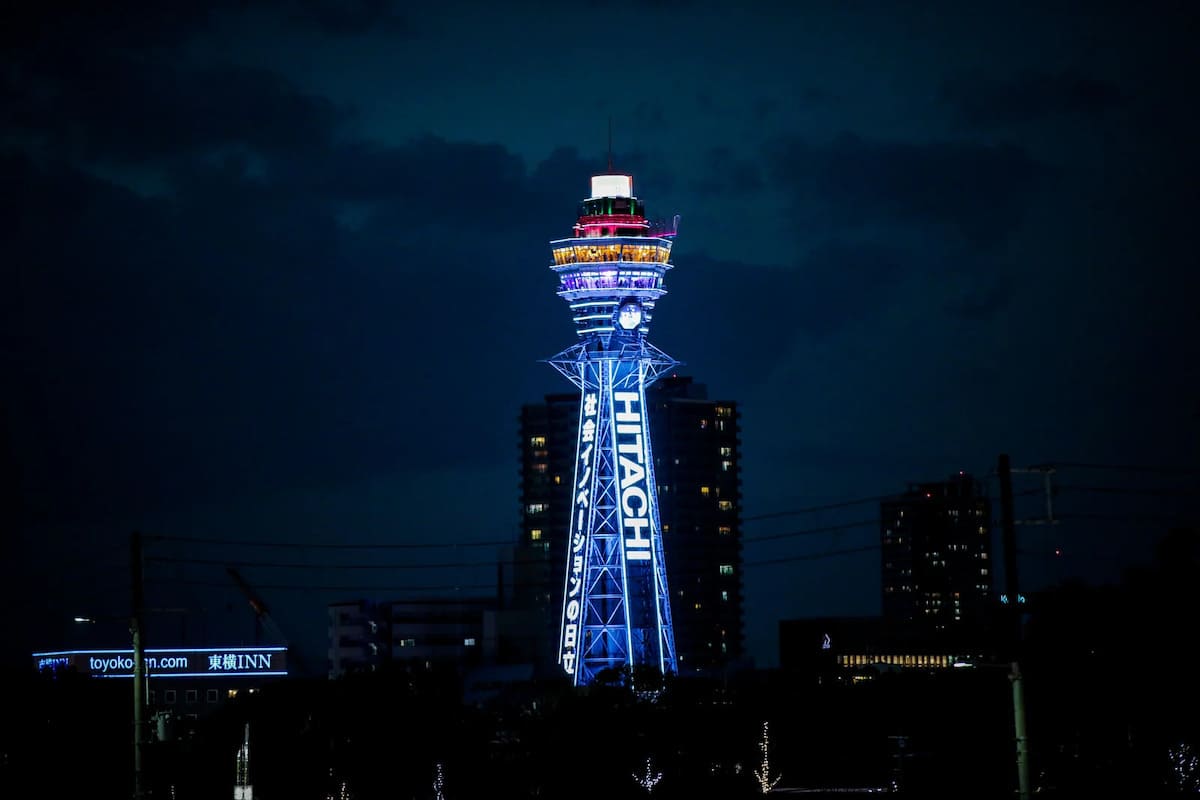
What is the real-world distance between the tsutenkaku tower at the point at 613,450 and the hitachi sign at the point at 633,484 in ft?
0.25

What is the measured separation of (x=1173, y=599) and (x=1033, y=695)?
9210 mm

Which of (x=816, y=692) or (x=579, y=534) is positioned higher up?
(x=579, y=534)

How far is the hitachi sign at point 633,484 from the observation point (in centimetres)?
15200

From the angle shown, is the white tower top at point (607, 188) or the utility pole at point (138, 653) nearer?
the utility pole at point (138, 653)

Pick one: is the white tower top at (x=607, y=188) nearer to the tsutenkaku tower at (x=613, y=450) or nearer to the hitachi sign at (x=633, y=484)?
the tsutenkaku tower at (x=613, y=450)

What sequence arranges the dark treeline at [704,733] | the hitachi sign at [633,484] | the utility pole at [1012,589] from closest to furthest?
the utility pole at [1012,589] < the dark treeline at [704,733] < the hitachi sign at [633,484]

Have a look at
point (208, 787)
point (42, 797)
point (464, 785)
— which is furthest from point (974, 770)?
point (42, 797)

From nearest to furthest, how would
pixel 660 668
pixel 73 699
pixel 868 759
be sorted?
pixel 73 699 → pixel 868 759 → pixel 660 668

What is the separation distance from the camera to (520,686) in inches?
7869

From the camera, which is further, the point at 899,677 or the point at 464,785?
the point at 899,677

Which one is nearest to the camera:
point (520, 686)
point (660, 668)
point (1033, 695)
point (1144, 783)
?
point (1144, 783)

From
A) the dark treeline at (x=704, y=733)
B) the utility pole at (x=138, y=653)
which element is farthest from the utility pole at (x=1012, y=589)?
the dark treeline at (x=704, y=733)

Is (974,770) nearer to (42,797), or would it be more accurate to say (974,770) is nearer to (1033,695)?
(1033,695)

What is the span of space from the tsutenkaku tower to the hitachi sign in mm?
78
